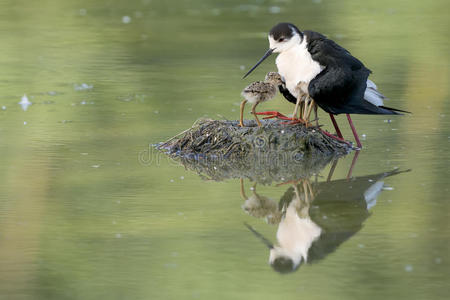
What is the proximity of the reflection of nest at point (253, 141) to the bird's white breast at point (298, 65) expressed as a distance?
45 centimetres

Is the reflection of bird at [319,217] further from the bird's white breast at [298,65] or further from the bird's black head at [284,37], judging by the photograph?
the bird's black head at [284,37]

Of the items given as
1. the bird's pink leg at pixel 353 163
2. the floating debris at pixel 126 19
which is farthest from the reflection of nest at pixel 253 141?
the floating debris at pixel 126 19

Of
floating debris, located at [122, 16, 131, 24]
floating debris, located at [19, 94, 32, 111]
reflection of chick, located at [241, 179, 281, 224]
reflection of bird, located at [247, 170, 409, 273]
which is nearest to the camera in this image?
reflection of bird, located at [247, 170, 409, 273]

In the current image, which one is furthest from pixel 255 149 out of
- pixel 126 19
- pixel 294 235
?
pixel 126 19

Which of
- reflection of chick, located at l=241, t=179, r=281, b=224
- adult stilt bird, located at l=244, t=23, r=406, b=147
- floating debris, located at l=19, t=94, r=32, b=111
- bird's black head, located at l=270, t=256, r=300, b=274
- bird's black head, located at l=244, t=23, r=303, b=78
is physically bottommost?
floating debris, located at l=19, t=94, r=32, b=111

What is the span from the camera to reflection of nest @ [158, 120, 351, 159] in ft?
27.8

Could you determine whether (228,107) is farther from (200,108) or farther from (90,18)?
(90,18)

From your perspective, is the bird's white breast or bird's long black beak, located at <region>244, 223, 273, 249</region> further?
the bird's white breast

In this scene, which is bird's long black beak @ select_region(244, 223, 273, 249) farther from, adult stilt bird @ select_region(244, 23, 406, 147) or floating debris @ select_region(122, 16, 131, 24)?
floating debris @ select_region(122, 16, 131, 24)

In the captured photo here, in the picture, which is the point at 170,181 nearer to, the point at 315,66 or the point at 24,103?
the point at 315,66

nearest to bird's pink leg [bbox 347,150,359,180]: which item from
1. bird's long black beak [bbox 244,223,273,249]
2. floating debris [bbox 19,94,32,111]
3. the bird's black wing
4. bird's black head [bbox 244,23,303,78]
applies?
the bird's black wing

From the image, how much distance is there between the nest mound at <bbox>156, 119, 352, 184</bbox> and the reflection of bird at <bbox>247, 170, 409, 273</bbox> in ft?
1.61

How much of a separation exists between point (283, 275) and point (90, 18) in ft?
48.5

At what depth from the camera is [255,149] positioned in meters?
8.45
